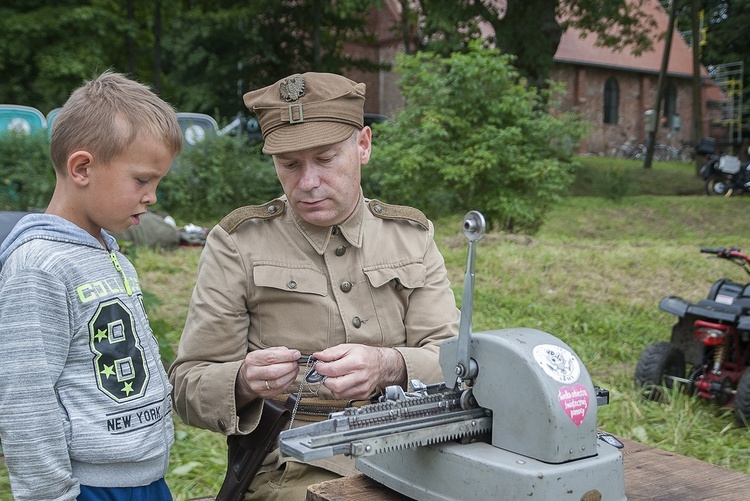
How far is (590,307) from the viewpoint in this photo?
6.46m

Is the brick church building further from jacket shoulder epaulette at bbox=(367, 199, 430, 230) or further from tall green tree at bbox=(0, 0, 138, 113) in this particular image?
jacket shoulder epaulette at bbox=(367, 199, 430, 230)

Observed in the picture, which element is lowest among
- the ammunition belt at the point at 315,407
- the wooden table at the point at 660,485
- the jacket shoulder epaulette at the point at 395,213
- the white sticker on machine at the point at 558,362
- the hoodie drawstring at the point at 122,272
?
the wooden table at the point at 660,485

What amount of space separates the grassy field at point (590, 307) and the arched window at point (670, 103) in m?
25.1

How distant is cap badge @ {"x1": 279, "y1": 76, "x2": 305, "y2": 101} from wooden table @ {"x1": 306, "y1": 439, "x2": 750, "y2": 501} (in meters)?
0.99

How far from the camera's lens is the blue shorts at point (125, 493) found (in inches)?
67.5

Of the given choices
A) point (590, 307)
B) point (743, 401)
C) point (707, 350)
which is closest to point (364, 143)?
point (743, 401)

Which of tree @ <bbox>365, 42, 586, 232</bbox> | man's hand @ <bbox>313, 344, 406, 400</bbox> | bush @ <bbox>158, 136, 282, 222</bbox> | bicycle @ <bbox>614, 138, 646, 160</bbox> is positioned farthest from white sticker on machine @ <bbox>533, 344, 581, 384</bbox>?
bicycle @ <bbox>614, 138, 646, 160</bbox>

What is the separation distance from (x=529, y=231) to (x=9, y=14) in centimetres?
1266

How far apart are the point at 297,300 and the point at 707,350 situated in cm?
353

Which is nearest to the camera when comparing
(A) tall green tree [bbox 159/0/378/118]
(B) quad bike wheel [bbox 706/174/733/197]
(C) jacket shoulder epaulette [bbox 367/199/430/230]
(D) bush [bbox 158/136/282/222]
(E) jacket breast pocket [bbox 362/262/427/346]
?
(E) jacket breast pocket [bbox 362/262/427/346]

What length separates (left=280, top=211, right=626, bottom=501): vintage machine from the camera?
1.36 metres

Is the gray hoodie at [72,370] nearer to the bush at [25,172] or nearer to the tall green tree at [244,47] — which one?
the bush at [25,172]

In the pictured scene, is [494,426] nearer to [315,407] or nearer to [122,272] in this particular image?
[315,407]

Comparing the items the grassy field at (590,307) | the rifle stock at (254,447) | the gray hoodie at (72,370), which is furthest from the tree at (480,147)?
the gray hoodie at (72,370)
